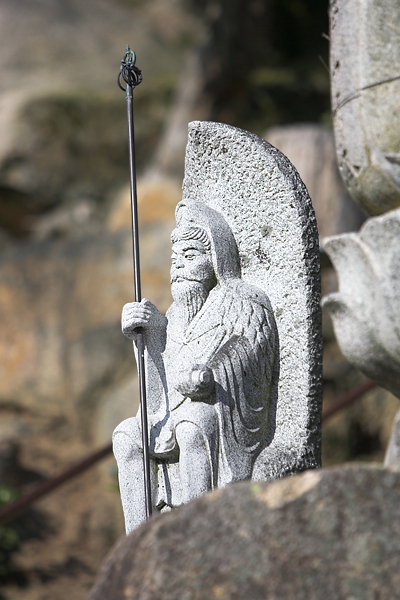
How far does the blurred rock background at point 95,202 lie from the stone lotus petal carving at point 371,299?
16.9ft

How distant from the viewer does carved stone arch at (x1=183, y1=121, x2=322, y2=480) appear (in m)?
3.75

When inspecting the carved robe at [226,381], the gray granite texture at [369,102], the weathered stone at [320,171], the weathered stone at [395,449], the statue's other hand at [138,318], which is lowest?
the weathered stone at [395,449]

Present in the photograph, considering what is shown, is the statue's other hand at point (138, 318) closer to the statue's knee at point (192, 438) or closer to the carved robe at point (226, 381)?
the carved robe at point (226, 381)

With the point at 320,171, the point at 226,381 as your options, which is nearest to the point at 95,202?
the point at 320,171

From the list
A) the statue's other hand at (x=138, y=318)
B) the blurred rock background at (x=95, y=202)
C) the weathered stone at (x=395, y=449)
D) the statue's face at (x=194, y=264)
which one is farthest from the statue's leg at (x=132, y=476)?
the blurred rock background at (x=95, y=202)

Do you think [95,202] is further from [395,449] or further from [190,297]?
[395,449]

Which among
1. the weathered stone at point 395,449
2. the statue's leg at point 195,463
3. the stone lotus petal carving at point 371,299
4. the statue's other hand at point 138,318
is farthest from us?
the statue's other hand at point 138,318

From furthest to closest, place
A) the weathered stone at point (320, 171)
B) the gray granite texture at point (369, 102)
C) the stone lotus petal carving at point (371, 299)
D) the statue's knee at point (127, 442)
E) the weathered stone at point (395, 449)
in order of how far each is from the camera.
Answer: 1. the weathered stone at point (320, 171)
2. the statue's knee at point (127, 442)
3. the weathered stone at point (395, 449)
4. the gray granite texture at point (369, 102)
5. the stone lotus petal carving at point (371, 299)

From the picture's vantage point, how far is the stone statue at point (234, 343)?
360 centimetres

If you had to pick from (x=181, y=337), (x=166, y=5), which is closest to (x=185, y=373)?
(x=181, y=337)

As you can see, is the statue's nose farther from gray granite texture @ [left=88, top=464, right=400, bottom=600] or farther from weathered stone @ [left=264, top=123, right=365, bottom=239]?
weathered stone @ [left=264, top=123, right=365, bottom=239]

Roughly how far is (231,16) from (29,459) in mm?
5548

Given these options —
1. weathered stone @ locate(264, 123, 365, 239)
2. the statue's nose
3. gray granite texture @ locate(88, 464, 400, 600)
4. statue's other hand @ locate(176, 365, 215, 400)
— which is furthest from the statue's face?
weathered stone @ locate(264, 123, 365, 239)

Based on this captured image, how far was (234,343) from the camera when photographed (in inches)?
146
